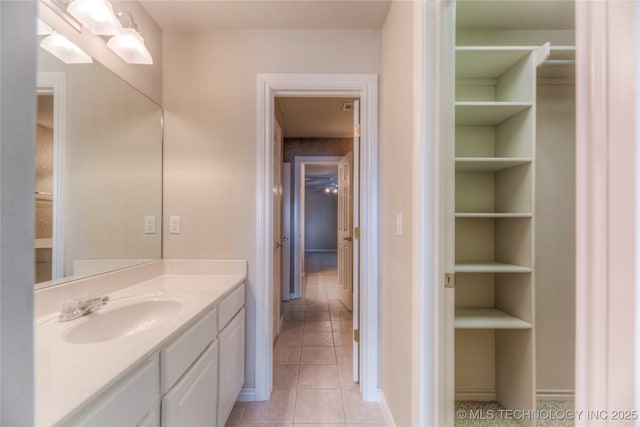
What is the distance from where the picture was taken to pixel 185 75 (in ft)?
5.87

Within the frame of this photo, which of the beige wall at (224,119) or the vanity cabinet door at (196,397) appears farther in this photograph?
the beige wall at (224,119)

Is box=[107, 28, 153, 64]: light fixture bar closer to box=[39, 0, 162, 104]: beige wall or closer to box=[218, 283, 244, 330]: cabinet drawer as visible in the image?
box=[39, 0, 162, 104]: beige wall

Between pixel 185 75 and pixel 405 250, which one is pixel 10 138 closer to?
pixel 405 250

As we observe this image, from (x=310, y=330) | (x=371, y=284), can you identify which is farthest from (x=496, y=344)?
(x=310, y=330)

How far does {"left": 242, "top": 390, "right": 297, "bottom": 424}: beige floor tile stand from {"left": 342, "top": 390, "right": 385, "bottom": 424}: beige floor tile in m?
0.36

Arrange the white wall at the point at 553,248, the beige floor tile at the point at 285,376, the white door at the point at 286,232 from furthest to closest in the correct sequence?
1. the white door at the point at 286,232
2. the beige floor tile at the point at 285,376
3. the white wall at the point at 553,248

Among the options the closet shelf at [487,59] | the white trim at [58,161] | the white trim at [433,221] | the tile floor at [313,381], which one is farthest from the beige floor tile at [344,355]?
the closet shelf at [487,59]

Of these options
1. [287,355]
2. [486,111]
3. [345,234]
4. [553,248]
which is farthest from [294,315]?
[486,111]

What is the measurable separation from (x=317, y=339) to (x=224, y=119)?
7.29 feet

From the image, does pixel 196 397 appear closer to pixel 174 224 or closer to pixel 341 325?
pixel 174 224

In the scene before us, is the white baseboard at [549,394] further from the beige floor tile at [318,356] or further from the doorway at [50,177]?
the doorway at [50,177]

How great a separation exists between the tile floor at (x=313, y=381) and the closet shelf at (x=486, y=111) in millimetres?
1896

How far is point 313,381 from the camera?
1.95 metres

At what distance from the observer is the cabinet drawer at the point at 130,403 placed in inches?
23.9
